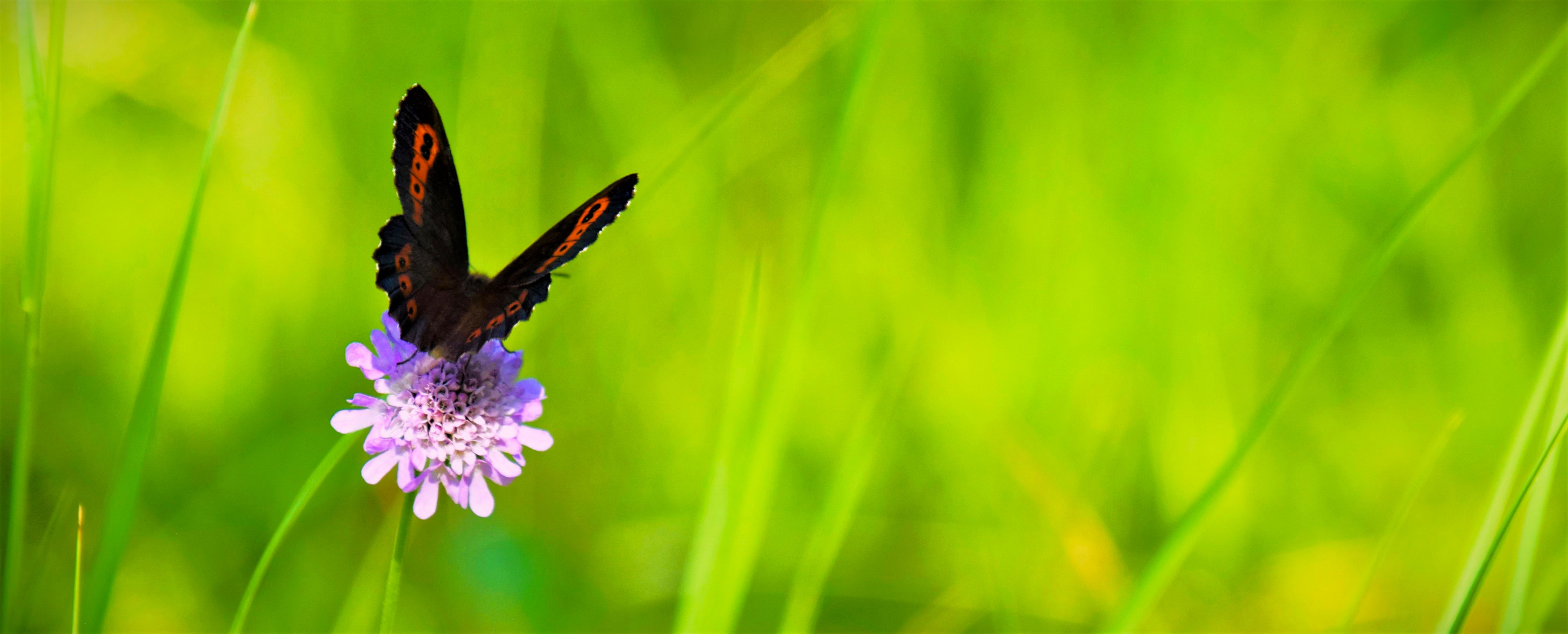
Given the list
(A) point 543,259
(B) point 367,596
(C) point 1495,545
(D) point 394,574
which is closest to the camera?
(D) point 394,574

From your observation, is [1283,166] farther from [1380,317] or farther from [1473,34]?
[1473,34]

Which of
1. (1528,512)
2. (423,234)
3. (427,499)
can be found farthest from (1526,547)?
(423,234)

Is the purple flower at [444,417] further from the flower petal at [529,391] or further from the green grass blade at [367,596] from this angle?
the green grass blade at [367,596]

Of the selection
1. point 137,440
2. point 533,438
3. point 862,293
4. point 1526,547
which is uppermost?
point 862,293

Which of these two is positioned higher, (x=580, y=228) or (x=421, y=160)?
(x=421, y=160)

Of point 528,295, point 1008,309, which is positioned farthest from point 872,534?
point 528,295

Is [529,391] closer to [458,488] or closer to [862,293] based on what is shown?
A: [458,488]
